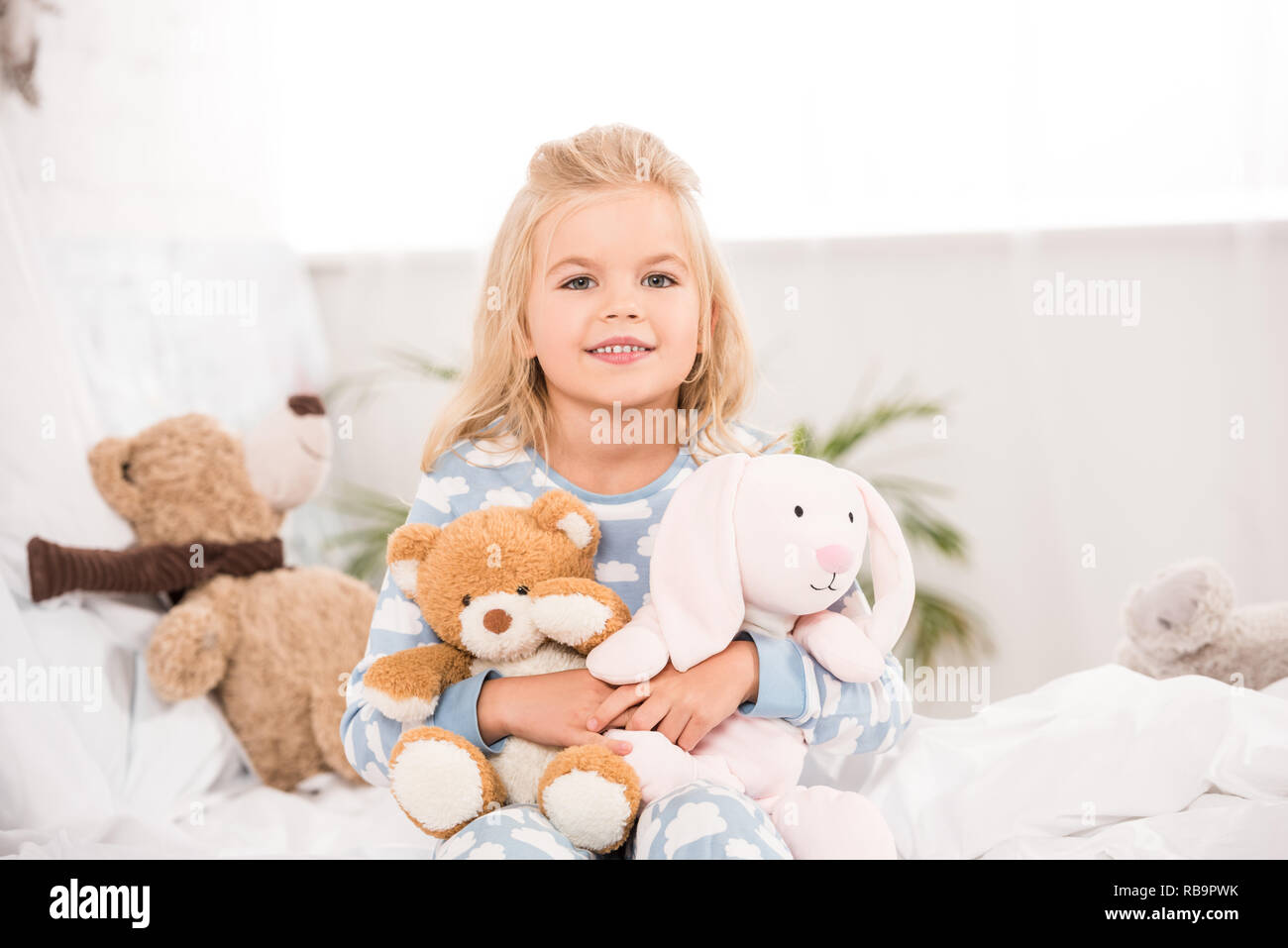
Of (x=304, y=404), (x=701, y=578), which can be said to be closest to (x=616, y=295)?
(x=701, y=578)

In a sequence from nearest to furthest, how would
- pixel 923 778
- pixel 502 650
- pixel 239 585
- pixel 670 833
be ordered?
pixel 670 833 → pixel 502 650 → pixel 923 778 → pixel 239 585

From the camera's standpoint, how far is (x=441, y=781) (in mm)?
753

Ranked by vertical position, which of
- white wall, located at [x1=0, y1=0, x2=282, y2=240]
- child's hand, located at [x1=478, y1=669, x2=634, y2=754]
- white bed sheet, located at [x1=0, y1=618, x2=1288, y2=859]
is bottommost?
white bed sheet, located at [x1=0, y1=618, x2=1288, y2=859]

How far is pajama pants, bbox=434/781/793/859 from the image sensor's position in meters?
0.70

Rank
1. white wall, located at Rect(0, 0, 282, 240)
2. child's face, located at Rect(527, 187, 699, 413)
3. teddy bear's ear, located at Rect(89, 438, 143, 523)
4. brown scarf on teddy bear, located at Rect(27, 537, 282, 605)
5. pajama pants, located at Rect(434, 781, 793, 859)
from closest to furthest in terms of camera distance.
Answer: pajama pants, located at Rect(434, 781, 793, 859), child's face, located at Rect(527, 187, 699, 413), brown scarf on teddy bear, located at Rect(27, 537, 282, 605), teddy bear's ear, located at Rect(89, 438, 143, 523), white wall, located at Rect(0, 0, 282, 240)

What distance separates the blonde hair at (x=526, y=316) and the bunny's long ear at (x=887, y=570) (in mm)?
235

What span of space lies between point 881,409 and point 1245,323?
627 millimetres

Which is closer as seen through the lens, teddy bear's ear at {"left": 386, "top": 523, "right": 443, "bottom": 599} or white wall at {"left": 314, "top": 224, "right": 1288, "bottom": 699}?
teddy bear's ear at {"left": 386, "top": 523, "right": 443, "bottom": 599}

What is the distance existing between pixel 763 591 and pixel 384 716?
353mm

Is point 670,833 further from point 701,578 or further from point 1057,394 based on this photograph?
point 1057,394

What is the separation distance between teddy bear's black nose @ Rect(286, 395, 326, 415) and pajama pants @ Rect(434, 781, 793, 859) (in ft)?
2.71

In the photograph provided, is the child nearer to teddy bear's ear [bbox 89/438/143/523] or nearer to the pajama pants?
the pajama pants

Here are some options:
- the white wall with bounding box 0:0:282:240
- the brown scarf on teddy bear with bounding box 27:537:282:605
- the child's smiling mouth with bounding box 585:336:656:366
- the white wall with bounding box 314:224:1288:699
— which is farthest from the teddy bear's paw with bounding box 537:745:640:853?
the white wall with bounding box 0:0:282:240

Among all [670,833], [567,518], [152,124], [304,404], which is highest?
[152,124]
